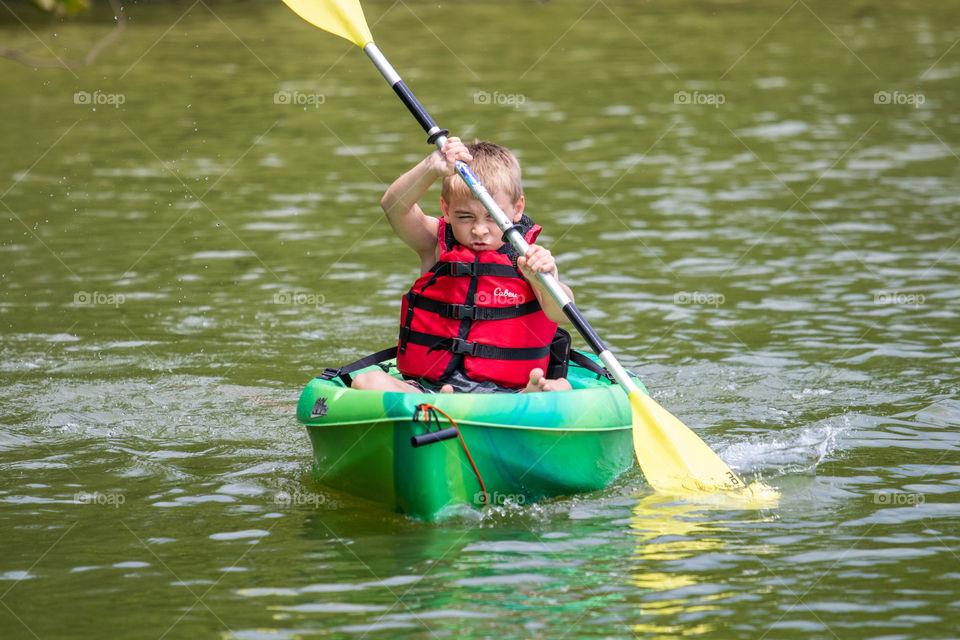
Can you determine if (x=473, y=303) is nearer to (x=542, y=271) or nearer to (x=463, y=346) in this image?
(x=463, y=346)

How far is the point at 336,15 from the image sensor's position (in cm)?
532

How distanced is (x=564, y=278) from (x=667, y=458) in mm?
3232

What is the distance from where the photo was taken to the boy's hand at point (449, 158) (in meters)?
4.49

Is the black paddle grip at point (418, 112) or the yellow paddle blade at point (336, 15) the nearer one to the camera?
the black paddle grip at point (418, 112)

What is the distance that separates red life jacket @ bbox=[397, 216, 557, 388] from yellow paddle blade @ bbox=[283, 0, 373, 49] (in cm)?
123

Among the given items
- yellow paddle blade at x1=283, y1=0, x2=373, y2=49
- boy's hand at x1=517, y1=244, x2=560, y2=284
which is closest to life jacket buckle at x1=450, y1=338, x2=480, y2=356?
boy's hand at x1=517, y1=244, x2=560, y2=284

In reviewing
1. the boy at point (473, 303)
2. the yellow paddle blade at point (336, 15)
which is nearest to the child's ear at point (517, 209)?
the boy at point (473, 303)

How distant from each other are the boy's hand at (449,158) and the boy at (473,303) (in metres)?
0.04

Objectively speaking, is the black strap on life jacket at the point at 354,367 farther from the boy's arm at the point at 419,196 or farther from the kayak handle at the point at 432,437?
the kayak handle at the point at 432,437

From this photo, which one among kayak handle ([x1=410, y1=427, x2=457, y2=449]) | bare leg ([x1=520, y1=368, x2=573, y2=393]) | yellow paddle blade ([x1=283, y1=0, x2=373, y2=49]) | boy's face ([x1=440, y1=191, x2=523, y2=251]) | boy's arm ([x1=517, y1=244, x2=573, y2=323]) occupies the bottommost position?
kayak handle ([x1=410, y1=427, x2=457, y2=449])

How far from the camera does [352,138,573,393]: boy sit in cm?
462

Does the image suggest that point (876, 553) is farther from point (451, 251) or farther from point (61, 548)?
point (61, 548)

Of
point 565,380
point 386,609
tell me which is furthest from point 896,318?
point 386,609

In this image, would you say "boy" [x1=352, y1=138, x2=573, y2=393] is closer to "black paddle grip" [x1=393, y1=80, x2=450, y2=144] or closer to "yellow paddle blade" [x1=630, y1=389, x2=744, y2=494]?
"black paddle grip" [x1=393, y1=80, x2=450, y2=144]
